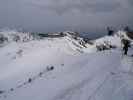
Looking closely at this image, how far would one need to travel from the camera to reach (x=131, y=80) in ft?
50.0

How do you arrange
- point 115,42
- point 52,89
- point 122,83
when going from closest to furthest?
point 122,83, point 52,89, point 115,42

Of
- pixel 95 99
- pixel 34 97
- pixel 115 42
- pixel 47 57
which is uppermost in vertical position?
pixel 95 99

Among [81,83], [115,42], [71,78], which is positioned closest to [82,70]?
[71,78]

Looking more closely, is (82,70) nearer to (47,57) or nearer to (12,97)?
(12,97)

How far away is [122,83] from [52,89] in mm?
5209

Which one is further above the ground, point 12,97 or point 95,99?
point 95,99

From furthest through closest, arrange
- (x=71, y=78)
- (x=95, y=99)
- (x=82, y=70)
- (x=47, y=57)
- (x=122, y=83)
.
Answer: (x=47, y=57) → (x=82, y=70) → (x=71, y=78) → (x=122, y=83) → (x=95, y=99)

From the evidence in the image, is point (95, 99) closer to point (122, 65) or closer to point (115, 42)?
point (122, 65)

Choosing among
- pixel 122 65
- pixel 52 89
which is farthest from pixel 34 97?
pixel 122 65

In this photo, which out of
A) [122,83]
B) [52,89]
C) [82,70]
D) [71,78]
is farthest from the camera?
[82,70]

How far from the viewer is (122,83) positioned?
14.8 meters

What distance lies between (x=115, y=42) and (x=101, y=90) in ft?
560

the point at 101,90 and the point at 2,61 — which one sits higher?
the point at 101,90

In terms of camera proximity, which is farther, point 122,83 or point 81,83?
point 81,83
